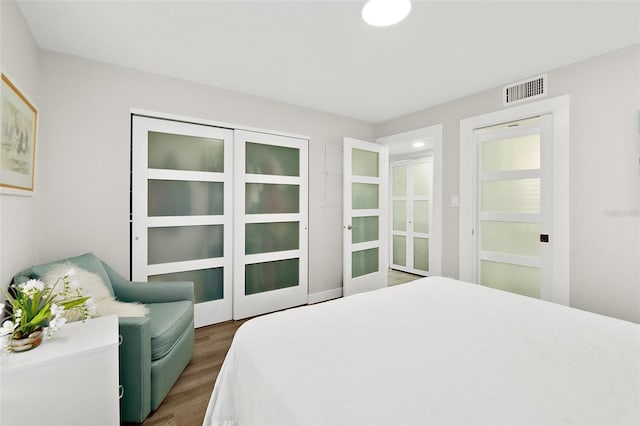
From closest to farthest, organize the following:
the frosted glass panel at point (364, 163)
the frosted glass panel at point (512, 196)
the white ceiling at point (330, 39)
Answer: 1. the white ceiling at point (330, 39)
2. the frosted glass panel at point (512, 196)
3. the frosted glass panel at point (364, 163)

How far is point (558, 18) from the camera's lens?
192 cm

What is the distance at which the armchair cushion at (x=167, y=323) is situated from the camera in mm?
1771

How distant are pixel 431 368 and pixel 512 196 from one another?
8.51 ft

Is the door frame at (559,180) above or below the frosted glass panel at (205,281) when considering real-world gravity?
above

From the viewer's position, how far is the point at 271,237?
3.44 metres

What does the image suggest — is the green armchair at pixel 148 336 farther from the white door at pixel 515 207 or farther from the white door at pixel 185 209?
the white door at pixel 515 207

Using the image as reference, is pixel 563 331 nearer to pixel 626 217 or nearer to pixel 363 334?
pixel 363 334

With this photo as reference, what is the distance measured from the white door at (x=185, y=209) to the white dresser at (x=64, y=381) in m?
1.32

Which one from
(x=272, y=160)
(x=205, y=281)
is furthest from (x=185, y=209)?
(x=272, y=160)

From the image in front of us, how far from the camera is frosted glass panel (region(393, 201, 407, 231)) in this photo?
5.76 meters

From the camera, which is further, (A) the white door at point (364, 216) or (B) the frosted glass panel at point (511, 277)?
(A) the white door at point (364, 216)

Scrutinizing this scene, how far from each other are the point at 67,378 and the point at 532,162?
3.81 m

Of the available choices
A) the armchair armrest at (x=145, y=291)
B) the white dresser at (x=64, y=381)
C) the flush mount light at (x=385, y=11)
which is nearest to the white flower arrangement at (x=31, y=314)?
the white dresser at (x=64, y=381)

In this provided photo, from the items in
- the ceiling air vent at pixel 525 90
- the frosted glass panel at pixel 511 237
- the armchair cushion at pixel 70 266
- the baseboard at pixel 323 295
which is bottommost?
the baseboard at pixel 323 295
